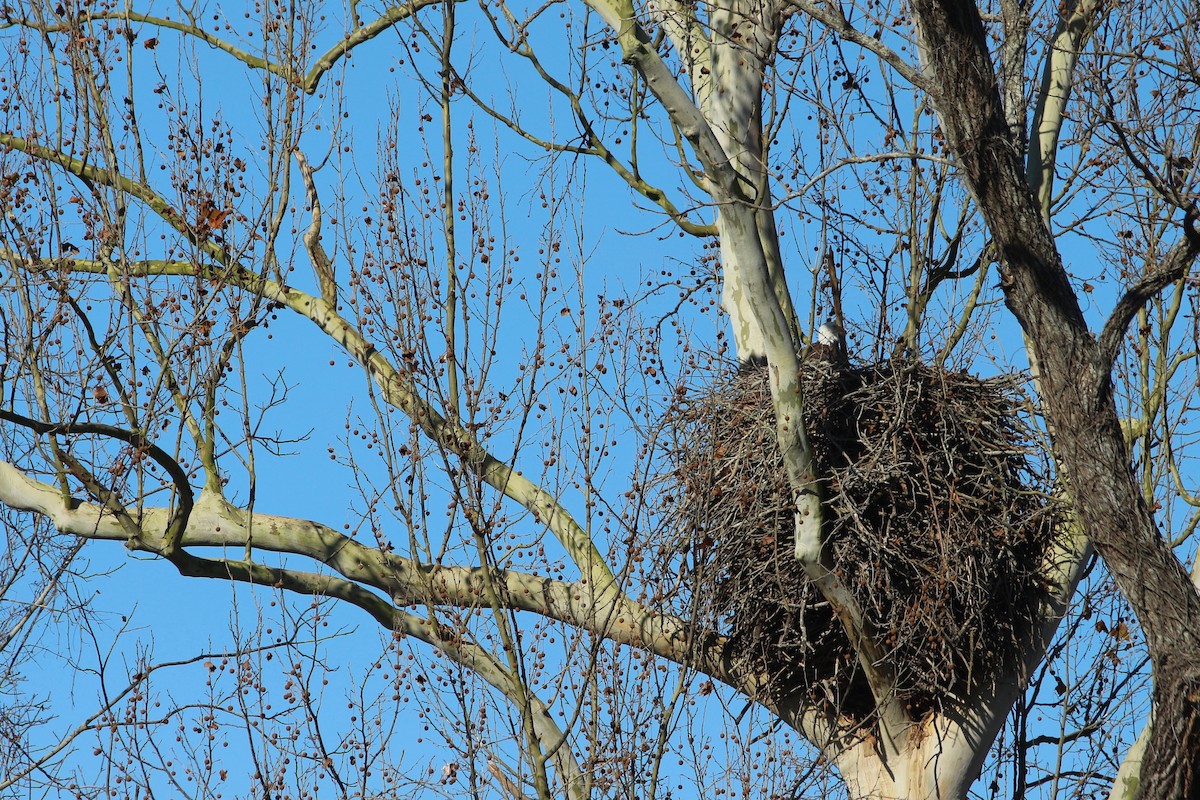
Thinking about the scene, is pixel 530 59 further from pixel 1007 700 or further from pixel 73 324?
pixel 1007 700

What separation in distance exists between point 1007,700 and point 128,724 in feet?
12.3

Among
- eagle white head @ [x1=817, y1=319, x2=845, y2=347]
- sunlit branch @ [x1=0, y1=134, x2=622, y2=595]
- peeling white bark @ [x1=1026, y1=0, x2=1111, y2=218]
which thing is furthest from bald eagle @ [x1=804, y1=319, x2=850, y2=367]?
sunlit branch @ [x1=0, y1=134, x2=622, y2=595]

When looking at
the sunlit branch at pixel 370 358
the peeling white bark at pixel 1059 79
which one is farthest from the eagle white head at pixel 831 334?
the sunlit branch at pixel 370 358

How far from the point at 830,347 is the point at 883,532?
3.28ft

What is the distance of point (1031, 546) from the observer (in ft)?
18.5

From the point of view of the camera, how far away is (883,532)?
548 cm

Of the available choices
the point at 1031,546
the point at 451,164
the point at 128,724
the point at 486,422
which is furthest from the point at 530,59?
the point at 128,724

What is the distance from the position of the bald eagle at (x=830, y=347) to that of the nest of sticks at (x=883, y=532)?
0.13 metres

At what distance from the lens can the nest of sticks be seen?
5.38m

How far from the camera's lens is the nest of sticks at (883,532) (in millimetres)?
5383

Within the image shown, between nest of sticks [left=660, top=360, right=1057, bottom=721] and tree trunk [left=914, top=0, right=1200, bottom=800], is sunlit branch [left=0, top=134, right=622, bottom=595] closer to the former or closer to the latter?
nest of sticks [left=660, top=360, right=1057, bottom=721]

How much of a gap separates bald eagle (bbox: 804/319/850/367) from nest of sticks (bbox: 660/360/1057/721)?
0.42 ft

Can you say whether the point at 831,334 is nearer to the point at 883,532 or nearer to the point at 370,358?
the point at 883,532

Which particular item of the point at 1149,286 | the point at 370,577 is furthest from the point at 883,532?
the point at 370,577
